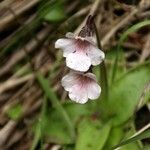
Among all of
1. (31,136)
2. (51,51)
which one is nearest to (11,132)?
(31,136)

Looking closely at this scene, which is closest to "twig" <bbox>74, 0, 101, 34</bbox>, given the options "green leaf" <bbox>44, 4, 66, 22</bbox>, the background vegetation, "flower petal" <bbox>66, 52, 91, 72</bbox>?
the background vegetation

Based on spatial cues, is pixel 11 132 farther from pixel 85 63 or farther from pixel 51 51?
pixel 85 63

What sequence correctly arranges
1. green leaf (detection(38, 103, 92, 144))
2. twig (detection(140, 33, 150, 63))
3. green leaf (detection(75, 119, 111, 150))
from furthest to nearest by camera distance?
twig (detection(140, 33, 150, 63)) → green leaf (detection(38, 103, 92, 144)) → green leaf (detection(75, 119, 111, 150))

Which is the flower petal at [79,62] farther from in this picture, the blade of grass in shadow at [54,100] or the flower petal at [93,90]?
the blade of grass in shadow at [54,100]

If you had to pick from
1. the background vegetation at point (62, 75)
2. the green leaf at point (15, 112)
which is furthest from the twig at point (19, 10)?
the green leaf at point (15, 112)

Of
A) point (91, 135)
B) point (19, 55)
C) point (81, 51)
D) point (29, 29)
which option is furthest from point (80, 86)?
point (19, 55)

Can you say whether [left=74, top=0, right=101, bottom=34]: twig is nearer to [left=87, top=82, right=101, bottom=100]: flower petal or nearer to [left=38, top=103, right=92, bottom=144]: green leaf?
[left=38, top=103, right=92, bottom=144]: green leaf
